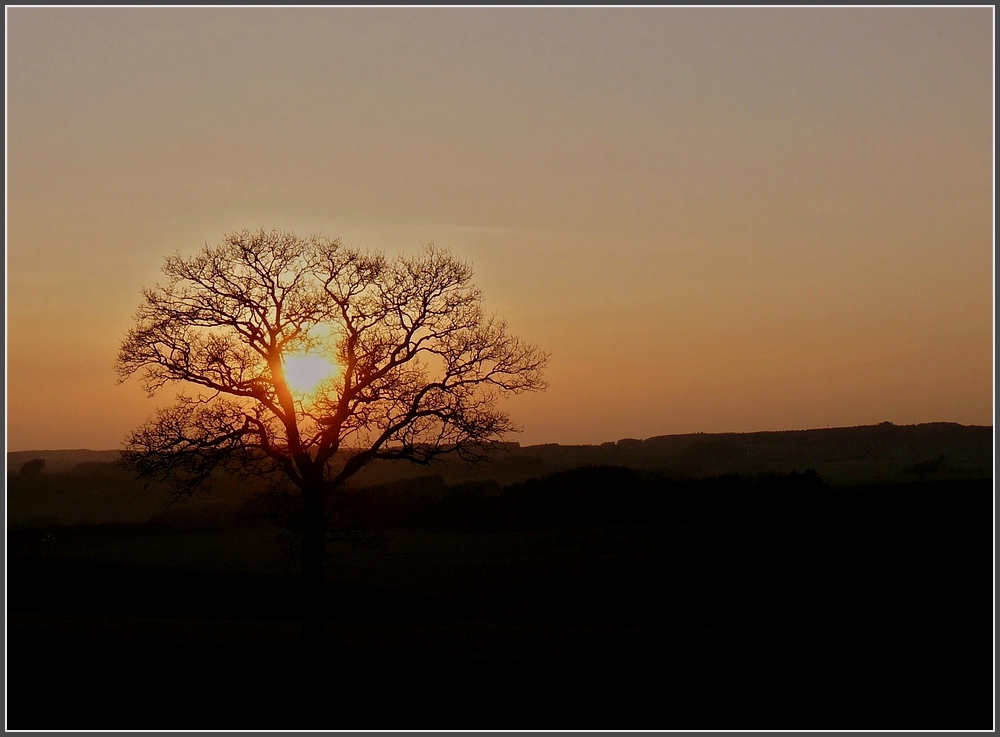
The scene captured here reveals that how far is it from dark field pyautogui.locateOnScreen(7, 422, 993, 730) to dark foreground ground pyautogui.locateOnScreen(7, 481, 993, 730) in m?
0.11

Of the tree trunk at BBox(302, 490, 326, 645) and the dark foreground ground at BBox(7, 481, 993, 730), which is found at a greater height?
the tree trunk at BBox(302, 490, 326, 645)

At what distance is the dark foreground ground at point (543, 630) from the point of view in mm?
19594

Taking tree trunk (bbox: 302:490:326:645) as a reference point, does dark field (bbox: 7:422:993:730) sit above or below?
below

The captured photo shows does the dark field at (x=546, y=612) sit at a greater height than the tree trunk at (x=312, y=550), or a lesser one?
lesser

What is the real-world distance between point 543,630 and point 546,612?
22.0ft

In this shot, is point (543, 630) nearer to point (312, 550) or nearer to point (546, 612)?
point (546, 612)

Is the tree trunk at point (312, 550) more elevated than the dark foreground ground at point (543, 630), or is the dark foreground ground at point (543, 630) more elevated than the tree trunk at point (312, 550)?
the tree trunk at point (312, 550)

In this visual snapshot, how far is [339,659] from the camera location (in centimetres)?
2375

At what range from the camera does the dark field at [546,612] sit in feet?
65.2

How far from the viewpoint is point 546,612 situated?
132 ft

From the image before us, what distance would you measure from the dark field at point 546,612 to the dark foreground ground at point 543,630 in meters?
0.11

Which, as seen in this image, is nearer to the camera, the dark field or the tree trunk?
the dark field

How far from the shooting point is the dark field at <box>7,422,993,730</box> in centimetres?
1986

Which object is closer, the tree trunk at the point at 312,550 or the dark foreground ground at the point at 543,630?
the dark foreground ground at the point at 543,630
